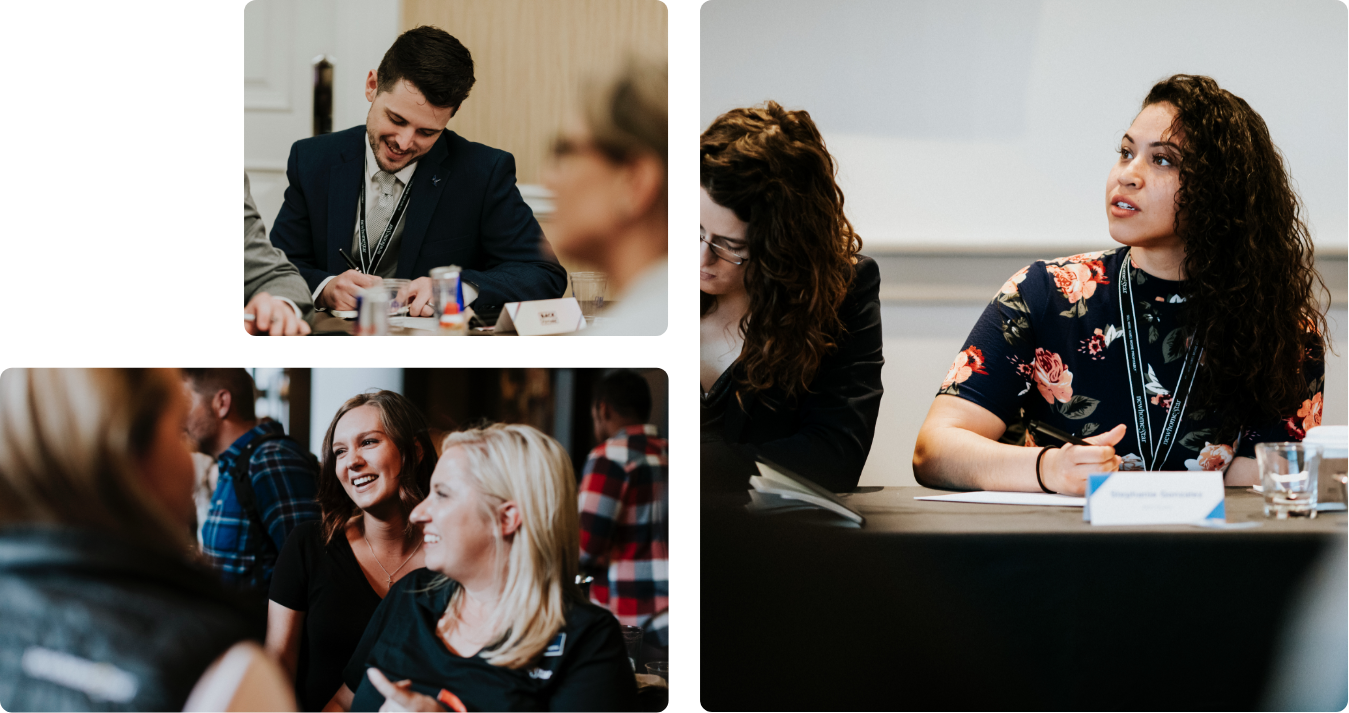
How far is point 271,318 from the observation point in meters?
1.14

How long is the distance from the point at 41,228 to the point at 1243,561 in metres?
1.61

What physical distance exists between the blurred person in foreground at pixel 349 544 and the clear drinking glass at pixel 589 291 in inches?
10.2

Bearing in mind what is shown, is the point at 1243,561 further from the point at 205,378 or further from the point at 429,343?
the point at 205,378

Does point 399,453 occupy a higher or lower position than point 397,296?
lower

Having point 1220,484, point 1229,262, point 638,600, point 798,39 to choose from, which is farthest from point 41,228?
point 1229,262

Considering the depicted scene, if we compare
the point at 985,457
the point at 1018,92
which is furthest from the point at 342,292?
the point at 1018,92

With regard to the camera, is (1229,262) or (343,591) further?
(1229,262)

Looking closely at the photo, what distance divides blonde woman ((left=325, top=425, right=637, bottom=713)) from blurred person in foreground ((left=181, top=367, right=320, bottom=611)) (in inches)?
6.2

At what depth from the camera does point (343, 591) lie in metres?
1.15

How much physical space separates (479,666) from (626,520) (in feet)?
0.87

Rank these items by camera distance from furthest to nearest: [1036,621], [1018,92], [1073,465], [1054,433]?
[1018,92] < [1054,433] < [1073,465] < [1036,621]

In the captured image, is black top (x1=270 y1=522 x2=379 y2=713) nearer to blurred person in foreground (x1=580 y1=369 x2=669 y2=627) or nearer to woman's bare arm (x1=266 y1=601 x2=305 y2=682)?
woman's bare arm (x1=266 y1=601 x2=305 y2=682)

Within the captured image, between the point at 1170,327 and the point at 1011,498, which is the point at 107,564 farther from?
the point at 1170,327

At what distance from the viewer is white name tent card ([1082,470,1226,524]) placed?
1149 mm
